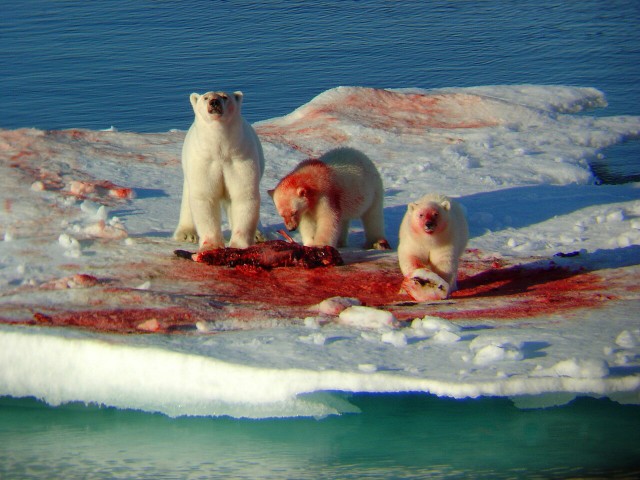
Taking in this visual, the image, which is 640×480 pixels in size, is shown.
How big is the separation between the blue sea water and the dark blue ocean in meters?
0.04

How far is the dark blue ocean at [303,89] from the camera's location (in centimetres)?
431

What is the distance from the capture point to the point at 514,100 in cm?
1144

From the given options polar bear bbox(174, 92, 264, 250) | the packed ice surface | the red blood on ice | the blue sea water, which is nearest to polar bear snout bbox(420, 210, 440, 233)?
the red blood on ice

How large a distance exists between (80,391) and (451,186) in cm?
428

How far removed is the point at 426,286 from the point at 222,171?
148 cm

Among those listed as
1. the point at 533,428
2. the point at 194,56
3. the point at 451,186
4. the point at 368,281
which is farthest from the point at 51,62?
the point at 533,428

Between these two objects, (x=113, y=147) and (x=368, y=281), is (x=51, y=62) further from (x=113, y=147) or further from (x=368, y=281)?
(x=368, y=281)

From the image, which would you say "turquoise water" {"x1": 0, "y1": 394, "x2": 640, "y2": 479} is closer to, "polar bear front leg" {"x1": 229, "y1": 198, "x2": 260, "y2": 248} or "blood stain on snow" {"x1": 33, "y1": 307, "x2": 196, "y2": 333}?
"blood stain on snow" {"x1": 33, "y1": 307, "x2": 196, "y2": 333}

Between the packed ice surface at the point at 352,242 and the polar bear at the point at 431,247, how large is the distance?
2.18 feet

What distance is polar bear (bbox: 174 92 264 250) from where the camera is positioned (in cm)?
637

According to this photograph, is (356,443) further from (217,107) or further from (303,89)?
(303,89)

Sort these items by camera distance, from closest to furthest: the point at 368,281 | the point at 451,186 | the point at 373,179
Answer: the point at 368,281, the point at 373,179, the point at 451,186

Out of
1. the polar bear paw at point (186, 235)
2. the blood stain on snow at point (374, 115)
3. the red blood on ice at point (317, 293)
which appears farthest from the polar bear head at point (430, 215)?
the blood stain on snow at point (374, 115)

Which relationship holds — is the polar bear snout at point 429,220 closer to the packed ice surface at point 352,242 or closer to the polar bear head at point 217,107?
the packed ice surface at point 352,242
